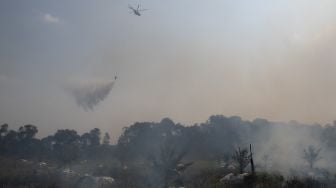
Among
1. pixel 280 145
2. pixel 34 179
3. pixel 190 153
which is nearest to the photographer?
pixel 34 179

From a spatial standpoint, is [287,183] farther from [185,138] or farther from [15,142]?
[15,142]

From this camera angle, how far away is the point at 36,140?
117m

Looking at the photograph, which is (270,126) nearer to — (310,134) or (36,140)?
(310,134)

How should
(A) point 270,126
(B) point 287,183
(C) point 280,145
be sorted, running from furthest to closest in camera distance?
(A) point 270,126
(C) point 280,145
(B) point 287,183

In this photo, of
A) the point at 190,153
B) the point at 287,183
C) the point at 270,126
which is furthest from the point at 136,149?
the point at 287,183

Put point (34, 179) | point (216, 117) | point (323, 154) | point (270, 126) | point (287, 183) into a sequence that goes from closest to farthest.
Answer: point (287, 183)
point (34, 179)
point (323, 154)
point (270, 126)
point (216, 117)

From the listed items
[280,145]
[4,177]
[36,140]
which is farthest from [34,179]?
[36,140]

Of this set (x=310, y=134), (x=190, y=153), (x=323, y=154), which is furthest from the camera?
(x=310, y=134)

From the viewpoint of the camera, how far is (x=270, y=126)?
11162 cm

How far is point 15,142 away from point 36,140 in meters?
6.66

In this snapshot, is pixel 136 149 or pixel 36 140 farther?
pixel 36 140

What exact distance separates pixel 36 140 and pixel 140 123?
105ft

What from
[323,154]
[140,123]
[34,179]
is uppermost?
[140,123]

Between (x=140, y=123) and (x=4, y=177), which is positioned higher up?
(x=140, y=123)
